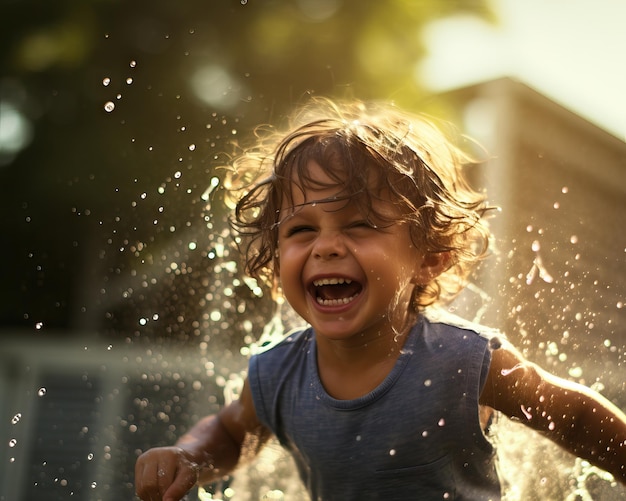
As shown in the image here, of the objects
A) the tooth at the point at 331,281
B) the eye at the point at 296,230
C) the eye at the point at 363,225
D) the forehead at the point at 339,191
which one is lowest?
the tooth at the point at 331,281

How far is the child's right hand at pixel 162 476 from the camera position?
1383 mm

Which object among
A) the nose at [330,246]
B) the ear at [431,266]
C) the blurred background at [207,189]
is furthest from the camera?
the blurred background at [207,189]

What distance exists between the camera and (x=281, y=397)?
5.27 ft

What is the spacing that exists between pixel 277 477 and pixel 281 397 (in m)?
0.63

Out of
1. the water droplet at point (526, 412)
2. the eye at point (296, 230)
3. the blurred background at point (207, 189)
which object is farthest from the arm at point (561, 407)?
the eye at point (296, 230)

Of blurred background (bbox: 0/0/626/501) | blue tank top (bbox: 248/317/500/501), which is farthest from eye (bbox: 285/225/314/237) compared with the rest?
blurred background (bbox: 0/0/626/501)

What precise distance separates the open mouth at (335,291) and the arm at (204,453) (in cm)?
38

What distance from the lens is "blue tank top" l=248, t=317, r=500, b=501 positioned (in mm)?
1396

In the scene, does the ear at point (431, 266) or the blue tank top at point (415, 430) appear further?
the ear at point (431, 266)

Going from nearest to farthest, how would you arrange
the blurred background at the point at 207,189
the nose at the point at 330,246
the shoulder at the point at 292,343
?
the nose at the point at 330,246 → the shoulder at the point at 292,343 → the blurred background at the point at 207,189

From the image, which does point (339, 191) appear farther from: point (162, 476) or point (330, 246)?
→ point (162, 476)

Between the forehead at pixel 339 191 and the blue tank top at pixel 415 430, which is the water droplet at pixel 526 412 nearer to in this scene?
the blue tank top at pixel 415 430

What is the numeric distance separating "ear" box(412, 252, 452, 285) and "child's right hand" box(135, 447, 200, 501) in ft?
1.70

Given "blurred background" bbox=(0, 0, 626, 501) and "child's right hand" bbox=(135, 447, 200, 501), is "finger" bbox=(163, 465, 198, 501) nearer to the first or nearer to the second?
"child's right hand" bbox=(135, 447, 200, 501)
